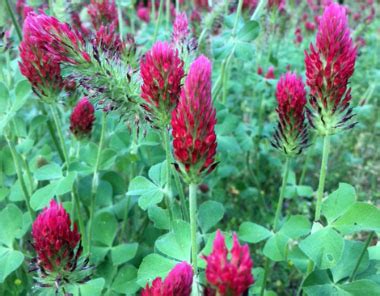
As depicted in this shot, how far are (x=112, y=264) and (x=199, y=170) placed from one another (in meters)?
1.15

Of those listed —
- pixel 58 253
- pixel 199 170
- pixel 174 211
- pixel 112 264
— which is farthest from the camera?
pixel 112 264

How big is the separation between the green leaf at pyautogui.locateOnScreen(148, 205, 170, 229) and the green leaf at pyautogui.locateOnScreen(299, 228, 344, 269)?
0.62 metres

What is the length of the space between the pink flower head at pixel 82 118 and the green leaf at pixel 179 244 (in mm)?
835

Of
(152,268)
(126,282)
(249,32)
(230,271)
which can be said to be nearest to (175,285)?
(230,271)

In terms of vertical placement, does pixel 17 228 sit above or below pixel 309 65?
below

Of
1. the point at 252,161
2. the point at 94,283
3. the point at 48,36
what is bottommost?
the point at 252,161

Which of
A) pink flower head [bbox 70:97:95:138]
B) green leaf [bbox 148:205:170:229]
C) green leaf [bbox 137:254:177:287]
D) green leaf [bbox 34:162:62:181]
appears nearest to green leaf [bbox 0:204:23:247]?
green leaf [bbox 34:162:62:181]

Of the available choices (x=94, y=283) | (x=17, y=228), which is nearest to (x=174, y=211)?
(x=94, y=283)

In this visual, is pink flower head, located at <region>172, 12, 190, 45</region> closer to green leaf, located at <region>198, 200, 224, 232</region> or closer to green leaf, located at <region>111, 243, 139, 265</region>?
green leaf, located at <region>198, 200, 224, 232</region>

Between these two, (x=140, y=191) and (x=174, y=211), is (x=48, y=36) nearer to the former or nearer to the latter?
(x=140, y=191)

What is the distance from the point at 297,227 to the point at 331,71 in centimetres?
67

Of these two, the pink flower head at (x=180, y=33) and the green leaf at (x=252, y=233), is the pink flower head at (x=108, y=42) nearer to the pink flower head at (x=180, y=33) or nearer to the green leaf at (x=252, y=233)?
the pink flower head at (x=180, y=33)

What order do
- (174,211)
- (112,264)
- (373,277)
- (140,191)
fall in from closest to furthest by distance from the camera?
1. (373,277)
2. (140,191)
3. (174,211)
4. (112,264)

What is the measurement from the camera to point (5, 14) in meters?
2.49
